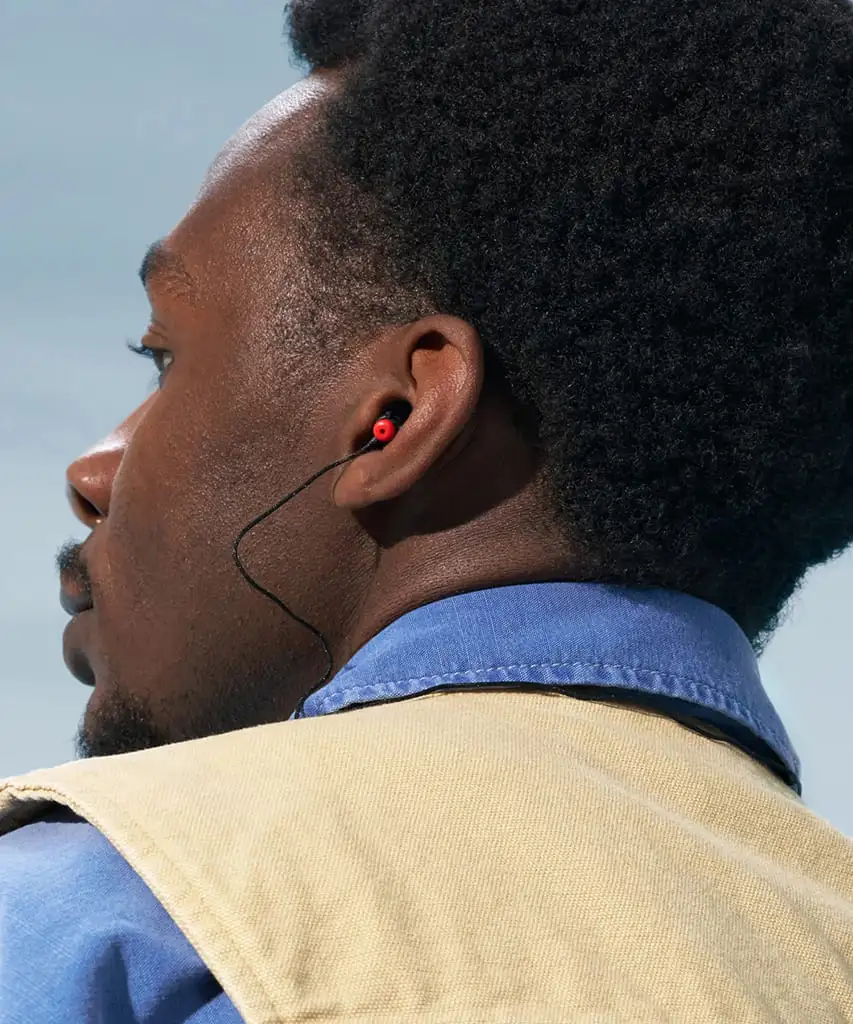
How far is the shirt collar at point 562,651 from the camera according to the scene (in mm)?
1422

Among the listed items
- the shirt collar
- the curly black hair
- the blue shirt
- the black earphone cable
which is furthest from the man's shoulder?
the curly black hair

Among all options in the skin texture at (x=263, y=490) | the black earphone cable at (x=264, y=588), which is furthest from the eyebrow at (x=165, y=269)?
the black earphone cable at (x=264, y=588)

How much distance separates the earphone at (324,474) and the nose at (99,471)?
0.25m

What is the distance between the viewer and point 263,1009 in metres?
1.00

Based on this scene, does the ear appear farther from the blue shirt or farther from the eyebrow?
the eyebrow

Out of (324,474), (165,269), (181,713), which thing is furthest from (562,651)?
(165,269)

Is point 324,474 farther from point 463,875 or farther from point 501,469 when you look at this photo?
point 463,875

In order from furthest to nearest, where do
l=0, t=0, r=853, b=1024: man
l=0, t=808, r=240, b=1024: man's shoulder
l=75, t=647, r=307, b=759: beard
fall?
l=75, t=647, r=307, b=759: beard → l=0, t=0, r=853, b=1024: man → l=0, t=808, r=240, b=1024: man's shoulder

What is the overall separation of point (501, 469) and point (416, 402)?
0.11m

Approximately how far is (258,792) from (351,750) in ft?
0.29

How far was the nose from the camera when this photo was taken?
1866mm

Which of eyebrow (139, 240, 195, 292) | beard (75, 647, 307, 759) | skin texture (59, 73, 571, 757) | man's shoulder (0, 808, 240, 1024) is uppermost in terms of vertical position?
eyebrow (139, 240, 195, 292)

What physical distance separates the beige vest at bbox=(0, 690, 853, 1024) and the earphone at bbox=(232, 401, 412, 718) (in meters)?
0.36

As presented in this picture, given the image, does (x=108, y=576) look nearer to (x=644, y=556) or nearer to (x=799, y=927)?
(x=644, y=556)
